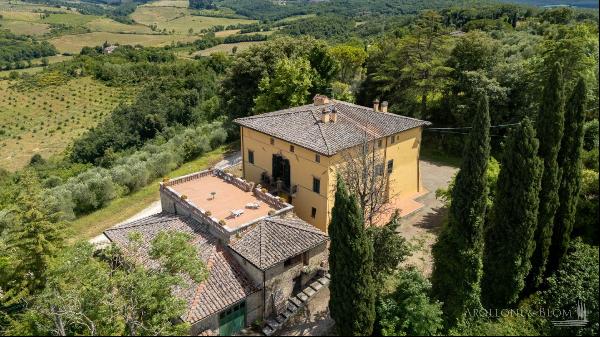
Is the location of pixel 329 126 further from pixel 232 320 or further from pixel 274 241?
pixel 232 320

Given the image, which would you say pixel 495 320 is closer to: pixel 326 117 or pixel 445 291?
pixel 445 291

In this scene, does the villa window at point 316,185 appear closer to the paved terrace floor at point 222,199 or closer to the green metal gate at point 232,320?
the paved terrace floor at point 222,199

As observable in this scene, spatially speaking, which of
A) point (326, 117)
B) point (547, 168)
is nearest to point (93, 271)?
point (326, 117)

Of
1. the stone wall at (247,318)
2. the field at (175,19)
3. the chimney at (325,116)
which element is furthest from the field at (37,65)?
the stone wall at (247,318)

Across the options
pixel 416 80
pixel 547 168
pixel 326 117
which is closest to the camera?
pixel 547 168

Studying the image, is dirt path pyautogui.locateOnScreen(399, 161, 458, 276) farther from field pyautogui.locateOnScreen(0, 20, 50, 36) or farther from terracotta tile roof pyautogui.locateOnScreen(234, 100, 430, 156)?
field pyautogui.locateOnScreen(0, 20, 50, 36)

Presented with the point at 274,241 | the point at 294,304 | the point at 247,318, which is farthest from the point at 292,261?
the point at 247,318
